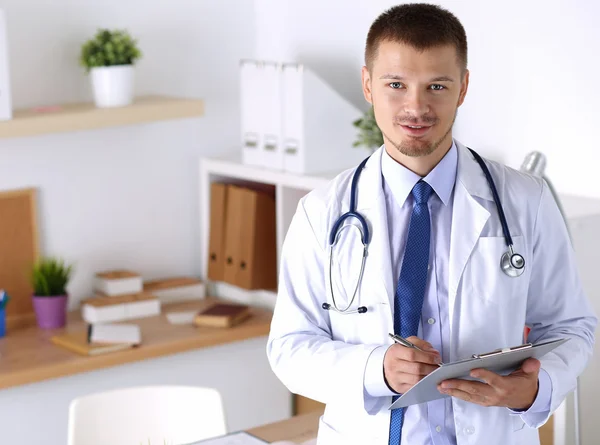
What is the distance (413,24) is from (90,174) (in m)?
2.21

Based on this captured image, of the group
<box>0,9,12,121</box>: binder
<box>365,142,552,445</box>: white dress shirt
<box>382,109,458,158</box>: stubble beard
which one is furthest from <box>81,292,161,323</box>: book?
<box>382,109,458,158</box>: stubble beard

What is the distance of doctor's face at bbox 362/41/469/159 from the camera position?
136 cm

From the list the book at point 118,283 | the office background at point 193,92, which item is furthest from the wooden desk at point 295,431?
the book at point 118,283

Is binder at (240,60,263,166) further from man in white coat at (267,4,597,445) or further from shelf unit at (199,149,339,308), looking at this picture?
man in white coat at (267,4,597,445)

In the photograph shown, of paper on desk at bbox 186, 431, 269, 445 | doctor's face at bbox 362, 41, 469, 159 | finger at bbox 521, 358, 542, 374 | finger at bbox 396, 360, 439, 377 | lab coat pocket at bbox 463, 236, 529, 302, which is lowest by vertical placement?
paper on desk at bbox 186, 431, 269, 445

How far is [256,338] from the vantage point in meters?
3.21

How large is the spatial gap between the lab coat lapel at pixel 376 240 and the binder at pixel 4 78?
1.73m

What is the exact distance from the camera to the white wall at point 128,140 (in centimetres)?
325

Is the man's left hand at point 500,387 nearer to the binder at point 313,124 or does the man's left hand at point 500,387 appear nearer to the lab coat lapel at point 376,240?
the lab coat lapel at point 376,240

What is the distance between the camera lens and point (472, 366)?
4.31 ft

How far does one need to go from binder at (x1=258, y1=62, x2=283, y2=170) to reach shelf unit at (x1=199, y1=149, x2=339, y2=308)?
5cm

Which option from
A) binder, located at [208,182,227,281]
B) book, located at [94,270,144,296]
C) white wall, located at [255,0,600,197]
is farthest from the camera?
binder, located at [208,182,227,281]

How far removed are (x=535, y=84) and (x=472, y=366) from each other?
1555 millimetres

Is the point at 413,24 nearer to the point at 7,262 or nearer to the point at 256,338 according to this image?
the point at 256,338
